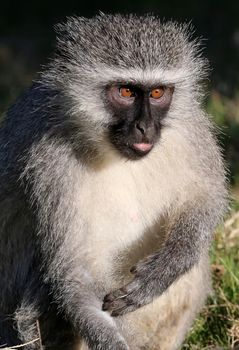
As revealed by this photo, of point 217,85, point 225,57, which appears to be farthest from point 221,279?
point 225,57

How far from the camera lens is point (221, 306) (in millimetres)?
6211

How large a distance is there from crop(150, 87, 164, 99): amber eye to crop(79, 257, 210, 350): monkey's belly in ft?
3.65

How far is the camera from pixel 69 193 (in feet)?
17.6

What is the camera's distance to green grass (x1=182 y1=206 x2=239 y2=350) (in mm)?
5930

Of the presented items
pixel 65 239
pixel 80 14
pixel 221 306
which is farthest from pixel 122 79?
pixel 80 14

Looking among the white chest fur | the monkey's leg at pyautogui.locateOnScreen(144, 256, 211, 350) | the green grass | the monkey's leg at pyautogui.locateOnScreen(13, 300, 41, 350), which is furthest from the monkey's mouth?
the green grass

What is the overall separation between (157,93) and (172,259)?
36.2 inches

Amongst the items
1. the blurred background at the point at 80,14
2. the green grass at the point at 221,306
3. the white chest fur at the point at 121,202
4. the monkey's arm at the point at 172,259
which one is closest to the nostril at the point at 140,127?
the white chest fur at the point at 121,202

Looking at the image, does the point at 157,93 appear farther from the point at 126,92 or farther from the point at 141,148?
the point at 141,148

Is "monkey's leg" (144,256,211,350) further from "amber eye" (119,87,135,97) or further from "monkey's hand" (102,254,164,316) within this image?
"amber eye" (119,87,135,97)

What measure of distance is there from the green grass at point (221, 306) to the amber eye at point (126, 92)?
4.91 feet

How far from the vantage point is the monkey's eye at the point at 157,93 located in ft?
17.3

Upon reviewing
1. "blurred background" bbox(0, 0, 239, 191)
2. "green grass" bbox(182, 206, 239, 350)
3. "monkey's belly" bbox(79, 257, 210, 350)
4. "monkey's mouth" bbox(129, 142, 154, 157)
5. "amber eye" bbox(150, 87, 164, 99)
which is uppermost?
"amber eye" bbox(150, 87, 164, 99)

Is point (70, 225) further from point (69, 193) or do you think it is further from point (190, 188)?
point (190, 188)
